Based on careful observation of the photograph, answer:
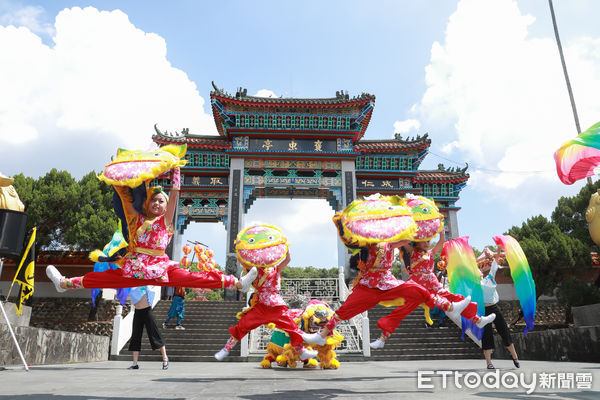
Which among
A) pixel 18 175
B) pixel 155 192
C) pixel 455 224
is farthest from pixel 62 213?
pixel 455 224

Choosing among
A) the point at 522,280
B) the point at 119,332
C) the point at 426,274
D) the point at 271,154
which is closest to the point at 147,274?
the point at 426,274

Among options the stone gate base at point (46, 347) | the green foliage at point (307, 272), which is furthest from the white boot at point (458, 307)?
the green foliage at point (307, 272)

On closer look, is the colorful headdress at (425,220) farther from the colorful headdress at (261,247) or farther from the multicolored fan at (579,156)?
the colorful headdress at (261,247)

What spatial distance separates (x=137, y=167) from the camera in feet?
11.7

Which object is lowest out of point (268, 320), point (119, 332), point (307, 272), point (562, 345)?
point (562, 345)

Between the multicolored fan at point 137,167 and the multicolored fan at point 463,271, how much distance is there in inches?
145

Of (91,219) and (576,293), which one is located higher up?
(91,219)

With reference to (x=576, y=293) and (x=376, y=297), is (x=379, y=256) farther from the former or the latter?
(x=576, y=293)

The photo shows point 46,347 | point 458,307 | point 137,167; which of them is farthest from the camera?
point 46,347

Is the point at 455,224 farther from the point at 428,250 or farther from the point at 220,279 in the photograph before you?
the point at 220,279

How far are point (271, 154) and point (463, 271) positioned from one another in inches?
523

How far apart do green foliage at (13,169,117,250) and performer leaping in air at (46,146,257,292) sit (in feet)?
43.1

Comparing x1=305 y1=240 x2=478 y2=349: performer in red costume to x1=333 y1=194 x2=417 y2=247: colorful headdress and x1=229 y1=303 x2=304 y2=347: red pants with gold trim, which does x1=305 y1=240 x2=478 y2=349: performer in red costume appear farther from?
x1=229 y1=303 x2=304 y2=347: red pants with gold trim

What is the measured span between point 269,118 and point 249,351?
38.1 feet
